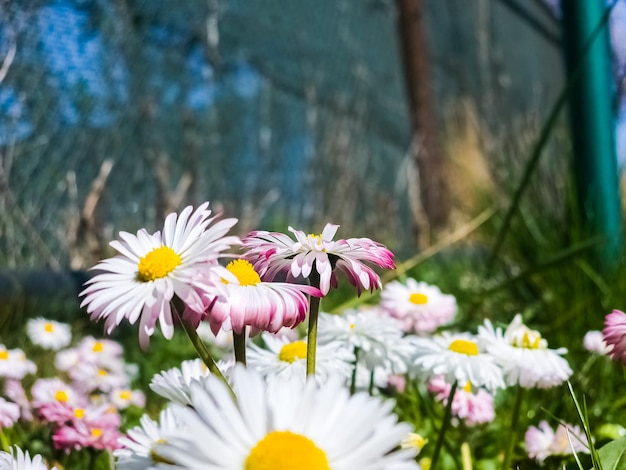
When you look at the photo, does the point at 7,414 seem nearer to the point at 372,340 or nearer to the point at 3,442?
the point at 3,442

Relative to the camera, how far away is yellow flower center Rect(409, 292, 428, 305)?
33.8 inches

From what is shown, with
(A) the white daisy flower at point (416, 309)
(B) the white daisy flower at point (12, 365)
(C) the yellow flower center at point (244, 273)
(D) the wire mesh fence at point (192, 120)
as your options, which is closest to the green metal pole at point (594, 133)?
(D) the wire mesh fence at point (192, 120)

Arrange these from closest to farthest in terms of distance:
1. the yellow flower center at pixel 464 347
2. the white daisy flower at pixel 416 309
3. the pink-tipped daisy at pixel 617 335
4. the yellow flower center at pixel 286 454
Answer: the yellow flower center at pixel 286 454 → the pink-tipped daisy at pixel 617 335 → the yellow flower center at pixel 464 347 → the white daisy flower at pixel 416 309

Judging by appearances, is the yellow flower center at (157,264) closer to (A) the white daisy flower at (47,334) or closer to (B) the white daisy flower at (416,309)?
(B) the white daisy flower at (416,309)

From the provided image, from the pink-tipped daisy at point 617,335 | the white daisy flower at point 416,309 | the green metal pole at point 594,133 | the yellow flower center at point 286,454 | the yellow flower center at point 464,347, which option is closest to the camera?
the yellow flower center at point 286,454

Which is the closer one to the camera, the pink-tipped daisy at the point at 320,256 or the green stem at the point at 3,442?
the pink-tipped daisy at the point at 320,256

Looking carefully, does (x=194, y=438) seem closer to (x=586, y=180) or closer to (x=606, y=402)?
(x=606, y=402)

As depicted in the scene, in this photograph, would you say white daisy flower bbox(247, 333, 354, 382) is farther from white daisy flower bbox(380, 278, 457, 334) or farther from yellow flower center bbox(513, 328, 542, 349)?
white daisy flower bbox(380, 278, 457, 334)

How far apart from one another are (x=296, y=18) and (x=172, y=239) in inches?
124

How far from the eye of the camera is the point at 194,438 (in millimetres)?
271

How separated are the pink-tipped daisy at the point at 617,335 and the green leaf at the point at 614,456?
0.23 ft

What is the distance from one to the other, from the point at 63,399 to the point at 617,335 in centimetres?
58

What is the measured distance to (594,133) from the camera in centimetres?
149

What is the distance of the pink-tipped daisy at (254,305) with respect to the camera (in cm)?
38
